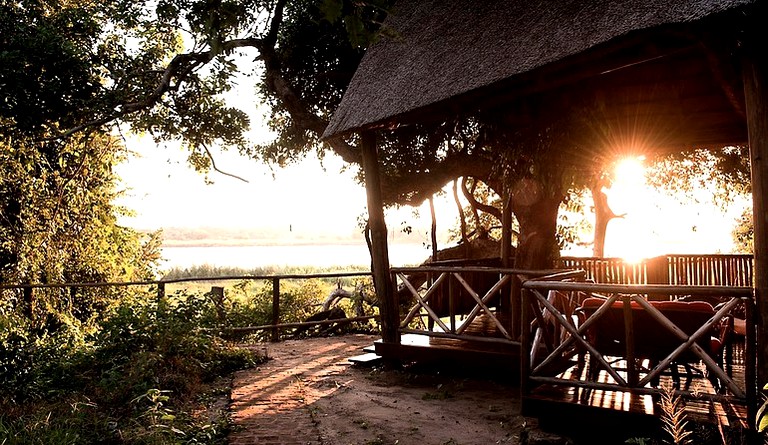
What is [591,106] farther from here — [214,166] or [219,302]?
[214,166]

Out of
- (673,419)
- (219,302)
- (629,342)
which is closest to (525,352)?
(629,342)

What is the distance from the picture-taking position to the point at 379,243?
26.2 feet

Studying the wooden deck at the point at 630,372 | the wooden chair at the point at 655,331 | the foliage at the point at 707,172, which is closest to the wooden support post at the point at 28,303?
the wooden deck at the point at 630,372

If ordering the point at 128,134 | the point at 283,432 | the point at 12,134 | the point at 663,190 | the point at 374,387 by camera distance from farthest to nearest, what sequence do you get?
the point at 663,190
the point at 128,134
the point at 12,134
the point at 374,387
the point at 283,432

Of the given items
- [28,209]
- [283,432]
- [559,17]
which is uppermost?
[559,17]

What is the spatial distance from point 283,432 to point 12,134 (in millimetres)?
7198

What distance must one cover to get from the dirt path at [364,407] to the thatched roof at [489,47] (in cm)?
305

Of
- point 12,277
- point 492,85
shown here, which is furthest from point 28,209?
point 492,85

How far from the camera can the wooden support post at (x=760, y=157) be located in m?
4.34

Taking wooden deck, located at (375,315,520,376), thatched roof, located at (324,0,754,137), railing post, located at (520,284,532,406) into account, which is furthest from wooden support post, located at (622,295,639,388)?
thatched roof, located at (324,0,754,137)

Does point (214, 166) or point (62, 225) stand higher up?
point (214, 166)

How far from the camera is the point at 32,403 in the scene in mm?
5836

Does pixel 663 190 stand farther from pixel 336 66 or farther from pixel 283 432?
pixel 283 432

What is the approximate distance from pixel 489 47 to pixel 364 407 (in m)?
3.99
